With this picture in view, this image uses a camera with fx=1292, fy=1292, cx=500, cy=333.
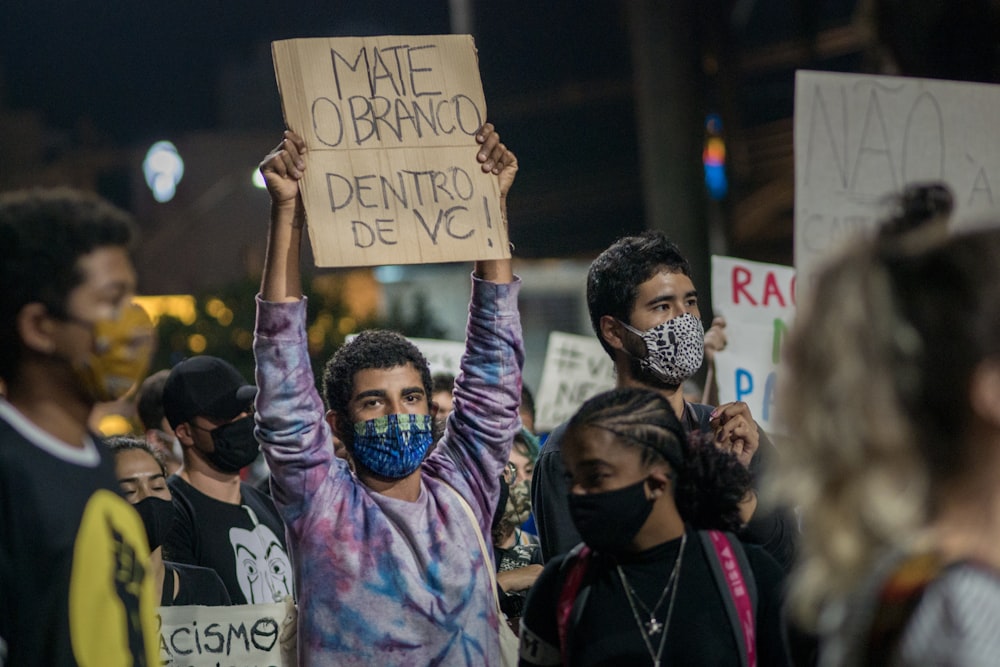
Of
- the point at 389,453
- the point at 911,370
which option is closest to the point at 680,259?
the point at 389,453

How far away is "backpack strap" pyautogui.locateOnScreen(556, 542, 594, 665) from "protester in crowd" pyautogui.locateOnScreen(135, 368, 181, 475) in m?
3.76

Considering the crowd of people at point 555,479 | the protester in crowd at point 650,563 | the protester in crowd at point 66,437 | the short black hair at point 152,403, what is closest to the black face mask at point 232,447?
the crowd of people at point 555,479

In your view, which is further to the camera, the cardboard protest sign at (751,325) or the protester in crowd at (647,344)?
the cardboard protest sign at (751,325)

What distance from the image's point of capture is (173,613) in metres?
4.43

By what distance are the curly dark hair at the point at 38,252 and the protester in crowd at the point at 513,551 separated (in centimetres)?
210

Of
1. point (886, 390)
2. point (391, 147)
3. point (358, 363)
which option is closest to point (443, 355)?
point (358, 363)

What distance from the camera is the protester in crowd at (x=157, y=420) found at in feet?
21.7

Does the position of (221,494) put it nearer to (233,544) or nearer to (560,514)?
(233,544)

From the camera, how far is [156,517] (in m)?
4.35

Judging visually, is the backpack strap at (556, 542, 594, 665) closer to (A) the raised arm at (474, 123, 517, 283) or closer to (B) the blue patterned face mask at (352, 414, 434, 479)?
(B) the blue patterned face mask at (352, 414, 434, 479)

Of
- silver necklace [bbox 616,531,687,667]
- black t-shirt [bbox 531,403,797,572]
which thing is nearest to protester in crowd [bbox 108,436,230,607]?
black t-shirt [bbox 531,403,797,572]

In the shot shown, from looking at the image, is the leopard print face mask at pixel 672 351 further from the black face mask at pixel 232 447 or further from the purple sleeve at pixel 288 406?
the black face mask at pixel 232 447

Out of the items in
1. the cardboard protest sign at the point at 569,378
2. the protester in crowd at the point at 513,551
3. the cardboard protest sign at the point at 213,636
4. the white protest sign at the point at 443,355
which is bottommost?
the cardboard protest sign at the point at 213,636

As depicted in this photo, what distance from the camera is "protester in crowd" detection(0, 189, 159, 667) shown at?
2.39 meters
